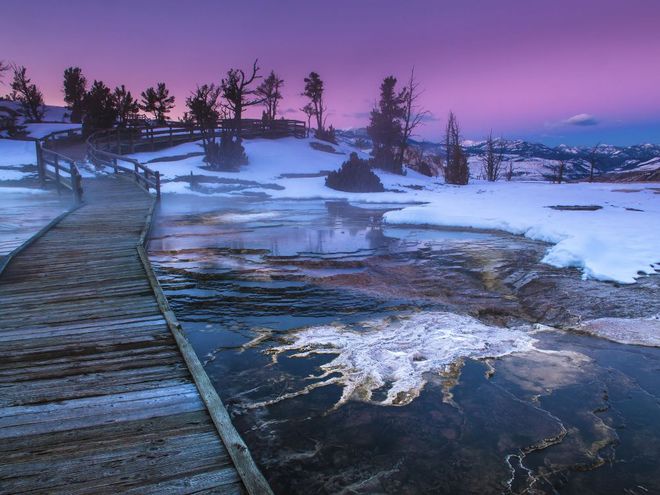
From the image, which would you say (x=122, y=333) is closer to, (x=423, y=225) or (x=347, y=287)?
(x=347, y=287)

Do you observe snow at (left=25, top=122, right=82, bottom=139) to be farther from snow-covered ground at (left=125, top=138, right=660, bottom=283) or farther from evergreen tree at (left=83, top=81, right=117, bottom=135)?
snow-covered ground at (left=125, top=138, right=660, bottom=283)

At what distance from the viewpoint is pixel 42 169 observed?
2184 centimetres

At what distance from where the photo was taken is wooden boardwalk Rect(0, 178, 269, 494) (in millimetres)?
2246

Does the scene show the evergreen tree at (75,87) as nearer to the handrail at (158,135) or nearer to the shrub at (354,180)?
the handrail at (158,135)

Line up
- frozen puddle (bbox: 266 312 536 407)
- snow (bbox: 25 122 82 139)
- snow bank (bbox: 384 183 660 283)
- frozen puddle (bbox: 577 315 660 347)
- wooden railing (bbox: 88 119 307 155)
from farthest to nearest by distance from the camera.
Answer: snow (bbox: 25 122 82 139)
wooden railing (bbox: 88 119 307 155)
snow bank (bbox: 384 183 660 283)
frozen puddle (bbox: 577 315 660 347)
frozen puddle (bbox: 266 312 536 407)

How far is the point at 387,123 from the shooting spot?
1613 inches

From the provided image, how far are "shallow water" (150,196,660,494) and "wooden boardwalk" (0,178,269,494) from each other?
702 mm

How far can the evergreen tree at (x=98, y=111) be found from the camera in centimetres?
3444

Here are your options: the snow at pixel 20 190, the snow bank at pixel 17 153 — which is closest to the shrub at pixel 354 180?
the snow at pixel 20 190

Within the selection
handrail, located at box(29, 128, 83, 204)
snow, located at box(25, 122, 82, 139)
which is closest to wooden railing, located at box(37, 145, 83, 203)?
handrail, located at box(29, 128, 83, 204)

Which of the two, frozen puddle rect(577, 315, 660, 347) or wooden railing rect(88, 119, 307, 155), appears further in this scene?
wooden railing rect(88, 119, 307, 155)

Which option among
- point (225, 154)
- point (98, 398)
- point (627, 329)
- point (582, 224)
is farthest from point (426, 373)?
point (225, 154)

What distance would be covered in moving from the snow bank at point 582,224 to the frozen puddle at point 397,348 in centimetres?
344

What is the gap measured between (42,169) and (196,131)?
18904 mm
